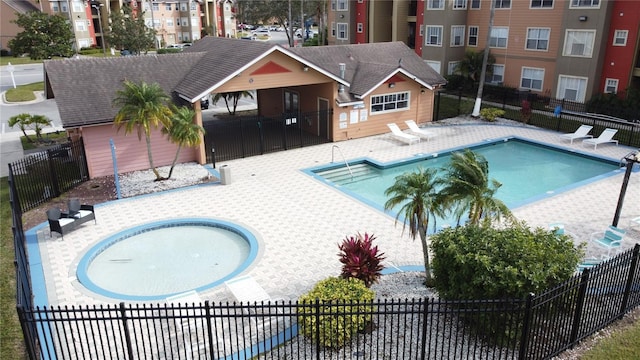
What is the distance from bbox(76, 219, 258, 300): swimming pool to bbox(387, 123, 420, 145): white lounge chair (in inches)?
512

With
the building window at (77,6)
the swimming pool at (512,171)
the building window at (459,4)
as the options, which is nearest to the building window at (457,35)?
the building window at (459,4)

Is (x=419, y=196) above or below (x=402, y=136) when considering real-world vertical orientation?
above

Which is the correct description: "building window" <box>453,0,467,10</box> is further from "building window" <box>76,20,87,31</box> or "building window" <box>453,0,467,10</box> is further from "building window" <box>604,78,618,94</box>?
"building window" <box>76,20,87,31</box>

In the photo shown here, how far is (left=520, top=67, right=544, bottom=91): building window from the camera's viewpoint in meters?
34.8

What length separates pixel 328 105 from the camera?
25.6m

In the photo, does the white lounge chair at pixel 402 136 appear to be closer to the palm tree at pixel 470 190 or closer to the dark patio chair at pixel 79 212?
the palm tree at pixel 470 190

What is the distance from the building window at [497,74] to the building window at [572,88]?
535 centimetres

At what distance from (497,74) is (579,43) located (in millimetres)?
7240

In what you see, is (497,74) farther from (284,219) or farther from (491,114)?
(284,219)

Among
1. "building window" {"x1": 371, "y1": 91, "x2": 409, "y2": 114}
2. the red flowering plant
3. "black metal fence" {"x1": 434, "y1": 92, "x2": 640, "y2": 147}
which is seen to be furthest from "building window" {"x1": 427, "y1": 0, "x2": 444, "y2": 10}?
the red flowering plant

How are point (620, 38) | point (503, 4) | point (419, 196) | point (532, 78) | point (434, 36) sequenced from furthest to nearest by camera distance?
point (434, 36) → point (503, 4) → point (532, 78) → point (620, 38) → point (419, 196)

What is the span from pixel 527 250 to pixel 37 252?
1355cm

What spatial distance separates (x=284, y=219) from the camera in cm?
1652

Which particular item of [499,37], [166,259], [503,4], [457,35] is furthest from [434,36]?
[166,259]
